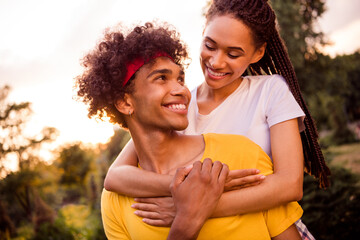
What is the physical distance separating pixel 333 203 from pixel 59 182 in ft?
111

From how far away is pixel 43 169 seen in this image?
2759cm

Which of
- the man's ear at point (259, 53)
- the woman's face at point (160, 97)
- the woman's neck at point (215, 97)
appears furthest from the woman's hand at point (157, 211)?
the man's ear at point (259, 53)

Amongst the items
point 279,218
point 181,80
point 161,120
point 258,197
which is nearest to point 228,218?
point 258,197

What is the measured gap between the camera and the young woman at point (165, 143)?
1.77 meters

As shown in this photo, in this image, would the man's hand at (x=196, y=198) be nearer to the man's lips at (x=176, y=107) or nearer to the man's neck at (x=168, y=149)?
the man's neck at (x=168, y=149)

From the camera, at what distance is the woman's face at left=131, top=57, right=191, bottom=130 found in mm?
2115

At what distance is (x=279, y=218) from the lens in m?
1.96

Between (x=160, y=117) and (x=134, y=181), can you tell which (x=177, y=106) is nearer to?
(x=160, y=117)

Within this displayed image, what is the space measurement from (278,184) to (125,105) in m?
1.21

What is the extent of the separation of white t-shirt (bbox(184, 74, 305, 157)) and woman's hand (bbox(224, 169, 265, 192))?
519 mm

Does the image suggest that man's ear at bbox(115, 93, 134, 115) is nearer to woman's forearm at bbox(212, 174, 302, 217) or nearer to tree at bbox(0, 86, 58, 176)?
woman's forearm at bbox(212, 174, 302, 217)

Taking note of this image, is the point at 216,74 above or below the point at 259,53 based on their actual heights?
below

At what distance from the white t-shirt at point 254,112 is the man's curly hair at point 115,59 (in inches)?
21.8

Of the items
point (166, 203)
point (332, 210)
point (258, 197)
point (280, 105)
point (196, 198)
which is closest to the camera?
point (196, 198)
